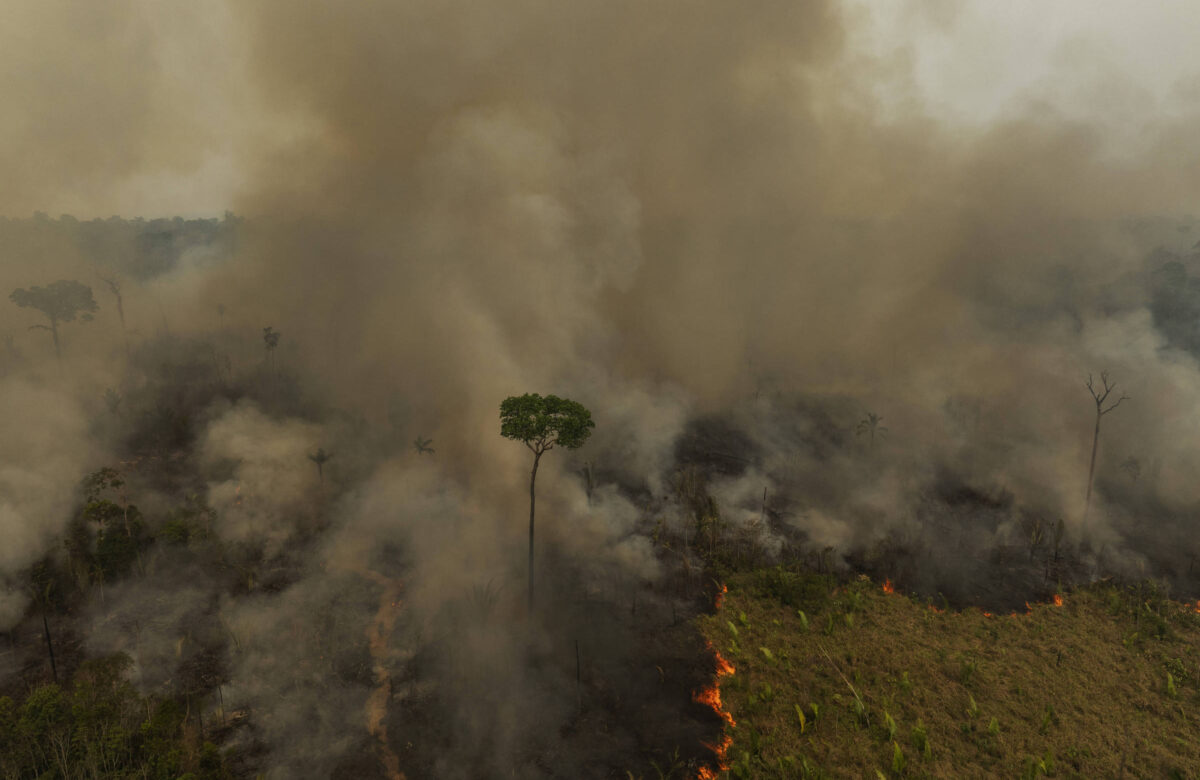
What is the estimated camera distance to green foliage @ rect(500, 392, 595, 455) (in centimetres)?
2683

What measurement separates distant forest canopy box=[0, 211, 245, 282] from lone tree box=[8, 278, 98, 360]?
→ 68.2ft

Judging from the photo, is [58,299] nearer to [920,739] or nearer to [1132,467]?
[920,739]

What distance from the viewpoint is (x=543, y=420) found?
2661 cm

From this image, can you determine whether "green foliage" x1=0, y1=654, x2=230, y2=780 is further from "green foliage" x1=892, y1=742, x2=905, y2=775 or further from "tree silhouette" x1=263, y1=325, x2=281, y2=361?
"tree silhouette" x1=263, y1=325, x2=281, y2=361

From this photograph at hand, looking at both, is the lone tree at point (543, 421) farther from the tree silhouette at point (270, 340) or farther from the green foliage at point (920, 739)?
the tree silhouette at point (270, 340)

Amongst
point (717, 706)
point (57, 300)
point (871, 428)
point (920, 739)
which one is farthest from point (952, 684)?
point (57, 300)

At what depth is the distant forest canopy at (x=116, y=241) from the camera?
2613 inches

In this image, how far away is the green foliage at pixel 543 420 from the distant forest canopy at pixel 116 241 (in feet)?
212

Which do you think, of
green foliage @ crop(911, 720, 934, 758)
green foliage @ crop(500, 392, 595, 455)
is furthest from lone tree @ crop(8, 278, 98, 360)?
green foliage @ crop(911, 720, 934, 758)

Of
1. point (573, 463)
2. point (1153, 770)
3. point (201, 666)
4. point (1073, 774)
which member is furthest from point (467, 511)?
point (1153, 770)

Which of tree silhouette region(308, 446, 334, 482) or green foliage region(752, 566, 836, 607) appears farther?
tree silhouette region(308, 446, 334, 482)

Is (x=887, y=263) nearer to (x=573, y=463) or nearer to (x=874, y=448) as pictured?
(x=874, y=448)

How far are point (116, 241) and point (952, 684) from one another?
11603 centimetres

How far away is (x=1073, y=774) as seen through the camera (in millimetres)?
18625
